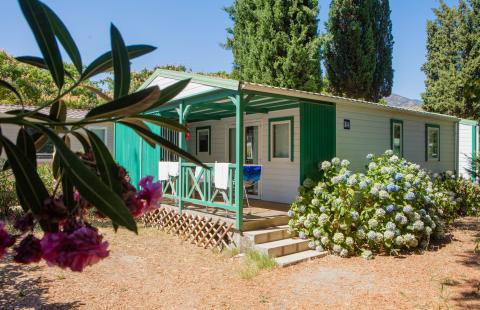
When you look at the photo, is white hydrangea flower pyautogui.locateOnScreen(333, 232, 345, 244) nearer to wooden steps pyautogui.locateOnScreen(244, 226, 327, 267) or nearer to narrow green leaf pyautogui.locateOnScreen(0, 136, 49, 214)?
wooden steps pyautogui.locateOnScreen(244, 226, 327, 267)

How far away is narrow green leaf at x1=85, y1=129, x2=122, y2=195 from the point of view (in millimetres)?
952

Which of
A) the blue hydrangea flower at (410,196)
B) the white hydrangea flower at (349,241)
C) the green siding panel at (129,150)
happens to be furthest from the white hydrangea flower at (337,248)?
the green siding panel at (129,150)

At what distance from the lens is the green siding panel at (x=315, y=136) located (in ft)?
26.7

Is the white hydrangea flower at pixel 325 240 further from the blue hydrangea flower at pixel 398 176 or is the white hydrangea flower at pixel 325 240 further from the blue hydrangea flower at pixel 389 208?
the blue hydrangea flower at pixel 398 176

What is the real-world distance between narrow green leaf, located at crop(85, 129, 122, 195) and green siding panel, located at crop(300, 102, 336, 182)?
7.27 metres

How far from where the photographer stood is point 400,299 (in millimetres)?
4785

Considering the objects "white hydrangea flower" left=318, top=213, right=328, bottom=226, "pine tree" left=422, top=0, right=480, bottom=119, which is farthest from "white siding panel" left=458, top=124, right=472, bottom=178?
"white hydrangea flower" left=318, top=213, right=328, bottom=226

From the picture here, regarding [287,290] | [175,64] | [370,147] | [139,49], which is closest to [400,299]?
[287,290]

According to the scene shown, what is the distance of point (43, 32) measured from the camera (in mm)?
998

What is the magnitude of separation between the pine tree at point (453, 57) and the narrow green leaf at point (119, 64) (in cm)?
1832

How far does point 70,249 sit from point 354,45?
58.1 feet

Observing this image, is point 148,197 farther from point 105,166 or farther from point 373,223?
point 373,223

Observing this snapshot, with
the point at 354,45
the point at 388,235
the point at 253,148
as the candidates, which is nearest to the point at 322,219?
the point at 388,235

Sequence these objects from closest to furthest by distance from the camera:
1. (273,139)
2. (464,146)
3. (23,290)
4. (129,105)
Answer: (129,105) → (23,290) → (273,139) → (464,146)
